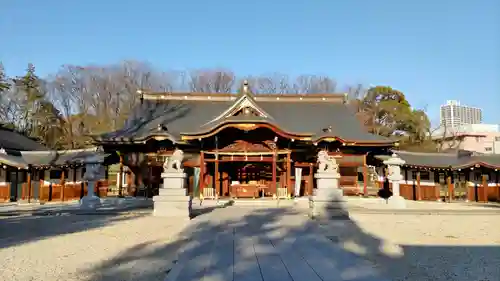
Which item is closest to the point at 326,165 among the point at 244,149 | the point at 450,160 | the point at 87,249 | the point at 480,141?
the point at 87,249

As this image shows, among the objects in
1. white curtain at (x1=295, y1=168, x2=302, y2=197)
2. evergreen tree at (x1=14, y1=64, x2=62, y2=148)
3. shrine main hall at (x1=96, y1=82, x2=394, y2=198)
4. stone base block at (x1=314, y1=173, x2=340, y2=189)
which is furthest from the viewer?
evergreen tree at (x1=14, y1=64, x2=62, y2=148)

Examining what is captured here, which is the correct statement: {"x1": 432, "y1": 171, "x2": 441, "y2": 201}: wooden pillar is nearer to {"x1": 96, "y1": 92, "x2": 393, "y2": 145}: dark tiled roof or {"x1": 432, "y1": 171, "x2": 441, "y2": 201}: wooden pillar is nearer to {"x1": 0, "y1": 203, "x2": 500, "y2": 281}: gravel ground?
{"x1": 96, "y1": 92, "x2": 393, "y2": 145}: dark tiled roof

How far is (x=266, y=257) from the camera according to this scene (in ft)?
19.9

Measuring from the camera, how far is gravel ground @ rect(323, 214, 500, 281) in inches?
243

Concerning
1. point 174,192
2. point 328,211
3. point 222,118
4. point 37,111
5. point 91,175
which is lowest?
point 328,211

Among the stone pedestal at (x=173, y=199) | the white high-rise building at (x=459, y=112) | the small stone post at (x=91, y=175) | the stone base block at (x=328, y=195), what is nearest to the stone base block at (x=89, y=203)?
the small stone post at (x=91, y=175)

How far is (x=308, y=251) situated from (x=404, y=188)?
19.3 m

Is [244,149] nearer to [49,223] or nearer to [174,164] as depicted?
[174,164]

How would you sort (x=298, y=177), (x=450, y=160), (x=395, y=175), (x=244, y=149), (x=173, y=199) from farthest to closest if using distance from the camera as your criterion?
(x=450, y=160) < (x=298, y=177) < (x=244, y=149) < (x=395, y=175) < (x=173, y=199)

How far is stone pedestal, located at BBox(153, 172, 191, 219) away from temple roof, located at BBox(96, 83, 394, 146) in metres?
6.75

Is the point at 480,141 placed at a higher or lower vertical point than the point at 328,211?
higher

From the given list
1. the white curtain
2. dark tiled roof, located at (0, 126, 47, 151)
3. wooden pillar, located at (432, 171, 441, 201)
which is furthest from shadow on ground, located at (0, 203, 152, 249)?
wooden pillar, located at (432, 171, 441, 201)

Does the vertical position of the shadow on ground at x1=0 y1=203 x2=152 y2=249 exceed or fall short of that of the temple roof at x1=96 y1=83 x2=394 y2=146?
it falls short

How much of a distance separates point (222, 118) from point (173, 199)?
28.7ft
